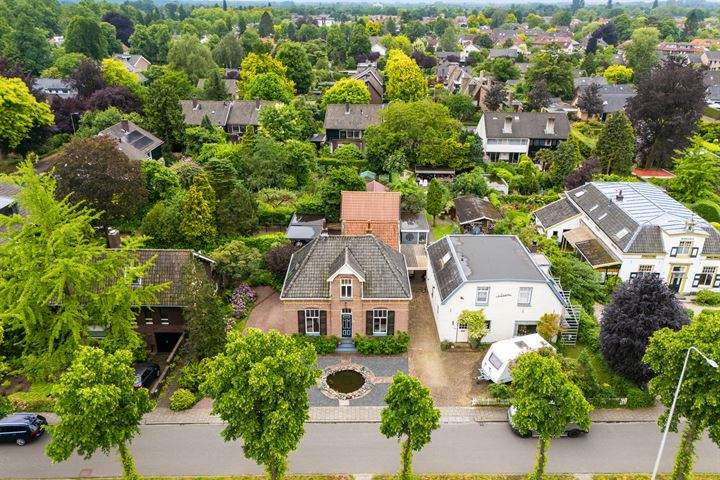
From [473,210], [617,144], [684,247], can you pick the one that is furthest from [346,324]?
[617,144]

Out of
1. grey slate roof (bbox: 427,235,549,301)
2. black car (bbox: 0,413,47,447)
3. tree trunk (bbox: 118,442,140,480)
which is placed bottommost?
black car (bbox: 0,413,47,447)

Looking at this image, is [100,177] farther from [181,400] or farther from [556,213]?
[556,213]

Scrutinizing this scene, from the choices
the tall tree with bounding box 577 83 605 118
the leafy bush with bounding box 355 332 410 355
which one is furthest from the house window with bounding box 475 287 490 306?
the tall tree with bounding box 577 83 605 118

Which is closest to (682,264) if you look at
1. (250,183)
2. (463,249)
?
(463,249)

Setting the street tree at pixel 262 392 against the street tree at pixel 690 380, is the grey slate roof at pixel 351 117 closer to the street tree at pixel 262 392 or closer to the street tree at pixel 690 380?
the street tree at pixel 262 392

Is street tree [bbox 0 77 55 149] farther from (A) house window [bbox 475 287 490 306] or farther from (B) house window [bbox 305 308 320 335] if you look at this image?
(A) house window [bbox 475 287 490 306]

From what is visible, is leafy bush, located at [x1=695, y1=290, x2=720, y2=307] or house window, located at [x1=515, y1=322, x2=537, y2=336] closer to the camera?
house window, located at [x1=515, y1=322, x2=537, y2=336]
